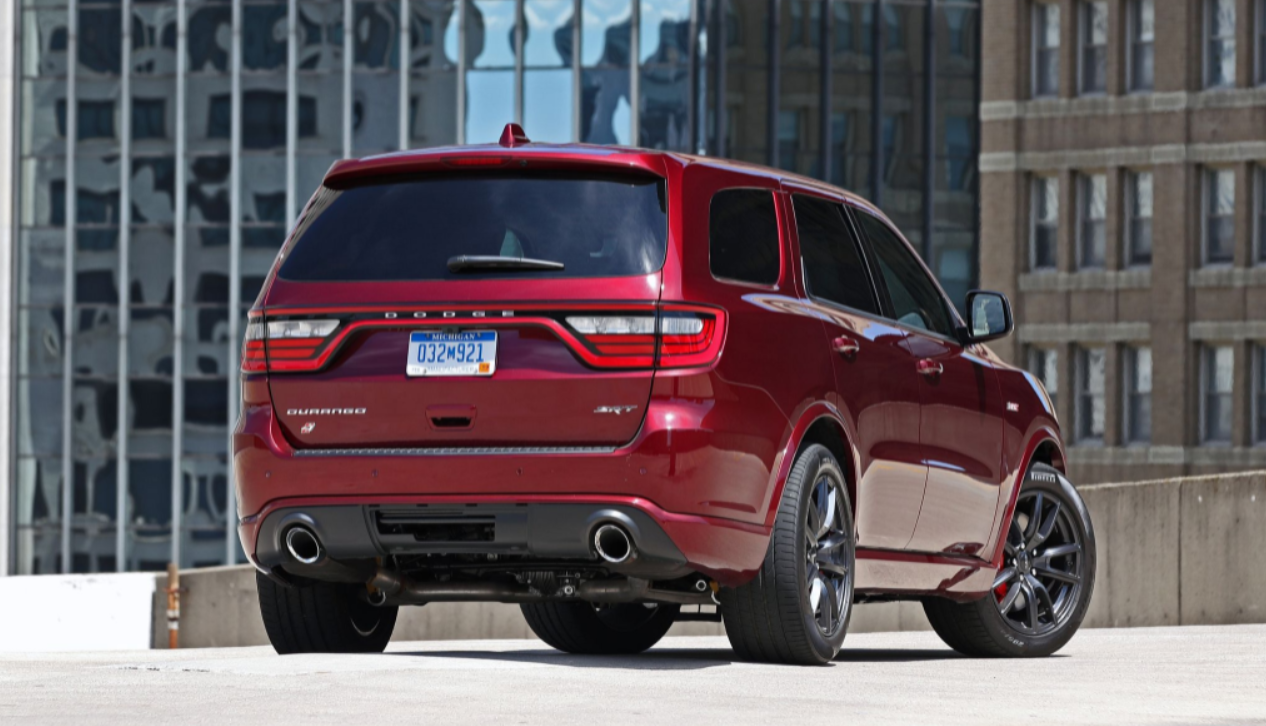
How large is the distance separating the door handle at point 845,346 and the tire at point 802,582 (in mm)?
377

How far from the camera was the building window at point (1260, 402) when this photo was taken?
2082 inches

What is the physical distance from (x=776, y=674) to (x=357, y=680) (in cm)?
139

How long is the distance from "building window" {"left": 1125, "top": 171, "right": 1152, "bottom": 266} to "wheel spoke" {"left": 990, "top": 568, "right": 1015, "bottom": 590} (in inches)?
1767

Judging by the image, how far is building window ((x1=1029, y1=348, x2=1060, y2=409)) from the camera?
5506cm

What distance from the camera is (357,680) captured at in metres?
7.68

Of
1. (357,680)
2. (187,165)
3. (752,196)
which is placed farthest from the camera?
(187,165)

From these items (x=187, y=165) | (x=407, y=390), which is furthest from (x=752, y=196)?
(x=187, y=165)

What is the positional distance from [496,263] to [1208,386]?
47.2m

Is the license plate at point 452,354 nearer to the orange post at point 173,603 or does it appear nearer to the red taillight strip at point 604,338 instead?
the red taillight strip at point 604,338

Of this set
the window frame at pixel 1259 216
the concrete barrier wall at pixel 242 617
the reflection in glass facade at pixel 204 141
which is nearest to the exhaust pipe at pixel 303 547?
the concrete barrier wall at pixel 242 617

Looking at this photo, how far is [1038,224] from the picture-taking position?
55969 mm

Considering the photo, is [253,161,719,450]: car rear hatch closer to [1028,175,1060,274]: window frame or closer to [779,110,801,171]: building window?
[779,110,801,171]: building window

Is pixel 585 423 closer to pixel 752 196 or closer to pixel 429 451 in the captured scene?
pixel 429 451

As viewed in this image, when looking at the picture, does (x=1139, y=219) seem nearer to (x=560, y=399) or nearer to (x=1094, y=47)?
(x=1094, y=47)
